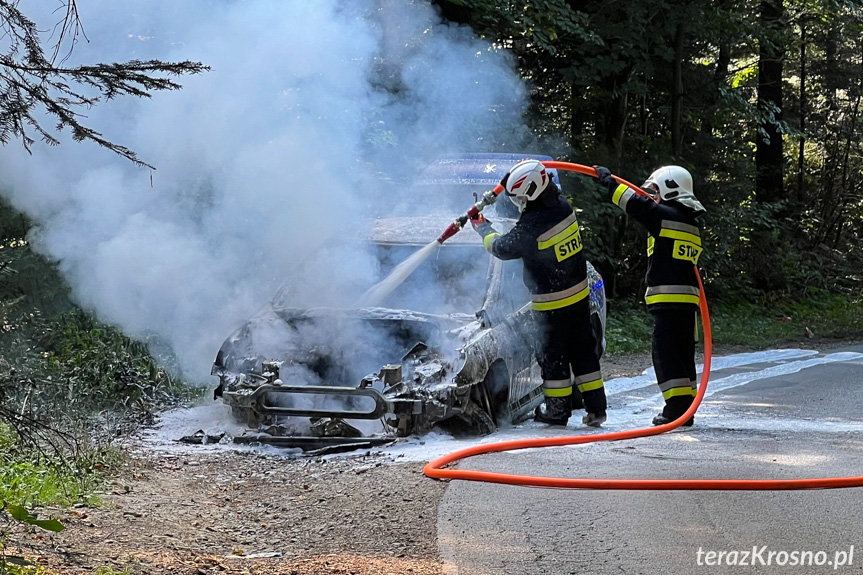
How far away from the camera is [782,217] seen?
2070 centimetres

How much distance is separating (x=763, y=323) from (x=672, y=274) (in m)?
9.84

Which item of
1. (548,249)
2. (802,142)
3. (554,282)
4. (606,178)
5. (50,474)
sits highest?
(802,142)

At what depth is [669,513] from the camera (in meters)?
4.78

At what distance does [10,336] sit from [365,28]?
185 inches

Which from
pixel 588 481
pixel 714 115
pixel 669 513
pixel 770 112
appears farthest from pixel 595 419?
pixel 770 112

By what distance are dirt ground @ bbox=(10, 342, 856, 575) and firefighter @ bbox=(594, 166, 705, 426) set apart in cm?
243

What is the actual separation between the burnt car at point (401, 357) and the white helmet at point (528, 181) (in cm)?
74

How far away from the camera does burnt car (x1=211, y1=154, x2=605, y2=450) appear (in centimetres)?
679

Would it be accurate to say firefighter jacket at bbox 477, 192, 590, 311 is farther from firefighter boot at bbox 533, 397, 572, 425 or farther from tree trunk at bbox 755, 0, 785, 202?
tree trunk at bbox 755, 0, 785, 202

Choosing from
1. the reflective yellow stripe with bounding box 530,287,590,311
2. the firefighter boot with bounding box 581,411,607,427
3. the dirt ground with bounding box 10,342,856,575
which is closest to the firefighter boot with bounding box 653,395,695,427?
the firefighter boot with bounding box 581,411,607,427

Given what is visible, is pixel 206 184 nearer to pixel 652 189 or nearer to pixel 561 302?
pixel 561 302

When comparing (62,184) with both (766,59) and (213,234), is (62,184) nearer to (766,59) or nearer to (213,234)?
(213,234)

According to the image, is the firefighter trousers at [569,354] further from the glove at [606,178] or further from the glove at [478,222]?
the glove at [606,178]

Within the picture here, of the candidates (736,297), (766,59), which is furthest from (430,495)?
(766,59)
